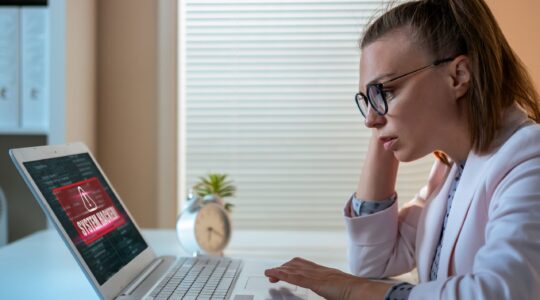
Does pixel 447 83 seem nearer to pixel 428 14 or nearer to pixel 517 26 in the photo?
pixel 428 14

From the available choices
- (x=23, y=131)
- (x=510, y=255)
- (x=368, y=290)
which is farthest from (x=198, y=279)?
(x=23, y=131)

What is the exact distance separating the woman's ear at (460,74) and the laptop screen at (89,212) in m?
0.69

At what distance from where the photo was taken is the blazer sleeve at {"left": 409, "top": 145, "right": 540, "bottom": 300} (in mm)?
880

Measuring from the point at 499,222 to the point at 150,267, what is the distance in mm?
747

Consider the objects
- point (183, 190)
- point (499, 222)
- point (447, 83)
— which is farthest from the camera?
point (183, 190)

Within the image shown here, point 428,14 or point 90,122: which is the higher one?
point 428,14

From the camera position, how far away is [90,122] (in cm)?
251

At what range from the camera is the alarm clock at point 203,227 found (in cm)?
164

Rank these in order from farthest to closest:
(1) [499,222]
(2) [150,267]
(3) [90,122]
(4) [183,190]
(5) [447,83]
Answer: (4) [183,190] < (3) [90,122] < (2) [150,267] < (5) [447,83] < (1) [499,222]

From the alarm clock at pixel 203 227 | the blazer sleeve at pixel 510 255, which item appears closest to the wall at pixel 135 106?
the alarm clock at pixel 203 227

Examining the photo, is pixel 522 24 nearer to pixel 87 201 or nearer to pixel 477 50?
pixel 477 50

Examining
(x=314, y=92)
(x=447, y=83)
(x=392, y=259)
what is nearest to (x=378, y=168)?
(x=392, y=259)

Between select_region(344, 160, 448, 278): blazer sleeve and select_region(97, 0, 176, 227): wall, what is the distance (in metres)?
1.33

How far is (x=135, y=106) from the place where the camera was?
261 cm
